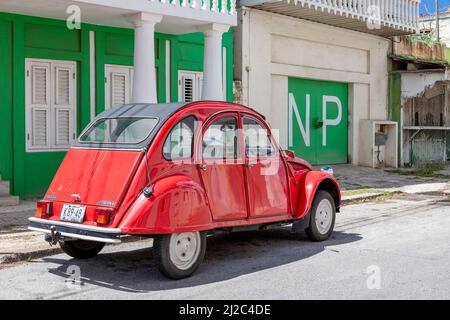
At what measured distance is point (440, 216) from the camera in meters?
11.5

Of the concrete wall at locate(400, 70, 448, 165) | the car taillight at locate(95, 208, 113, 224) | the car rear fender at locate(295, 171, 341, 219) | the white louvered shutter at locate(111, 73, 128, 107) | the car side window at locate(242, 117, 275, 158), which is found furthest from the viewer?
the concrete wall at locate(400, 70, 448, 165)

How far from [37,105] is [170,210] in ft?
23.8

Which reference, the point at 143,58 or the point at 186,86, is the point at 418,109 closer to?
the point at 186,86

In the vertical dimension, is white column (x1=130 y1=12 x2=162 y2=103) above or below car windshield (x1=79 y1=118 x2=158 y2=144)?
above

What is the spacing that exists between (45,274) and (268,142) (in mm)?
3157

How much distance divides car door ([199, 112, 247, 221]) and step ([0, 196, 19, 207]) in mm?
5538

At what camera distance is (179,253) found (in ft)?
22.1

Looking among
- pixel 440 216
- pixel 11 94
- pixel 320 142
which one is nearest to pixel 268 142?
pixel 440 216

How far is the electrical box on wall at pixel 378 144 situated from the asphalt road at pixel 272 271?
1108 centimetres

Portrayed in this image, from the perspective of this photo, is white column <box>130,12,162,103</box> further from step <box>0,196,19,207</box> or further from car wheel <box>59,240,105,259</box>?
car wheel <box>59,240,105,259</box>

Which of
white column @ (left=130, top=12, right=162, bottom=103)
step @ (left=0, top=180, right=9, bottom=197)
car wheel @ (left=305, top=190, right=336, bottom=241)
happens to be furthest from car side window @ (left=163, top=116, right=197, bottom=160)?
step @ (left=0, top=180, right=9, bottom=197)

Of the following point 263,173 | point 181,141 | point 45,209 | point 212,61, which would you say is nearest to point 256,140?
point 263,173

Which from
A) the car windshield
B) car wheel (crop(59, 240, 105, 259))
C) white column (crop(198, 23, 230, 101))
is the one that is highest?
white column (crop(198, 23, 230, 101))

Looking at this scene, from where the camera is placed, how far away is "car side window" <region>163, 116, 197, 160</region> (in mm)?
6950
